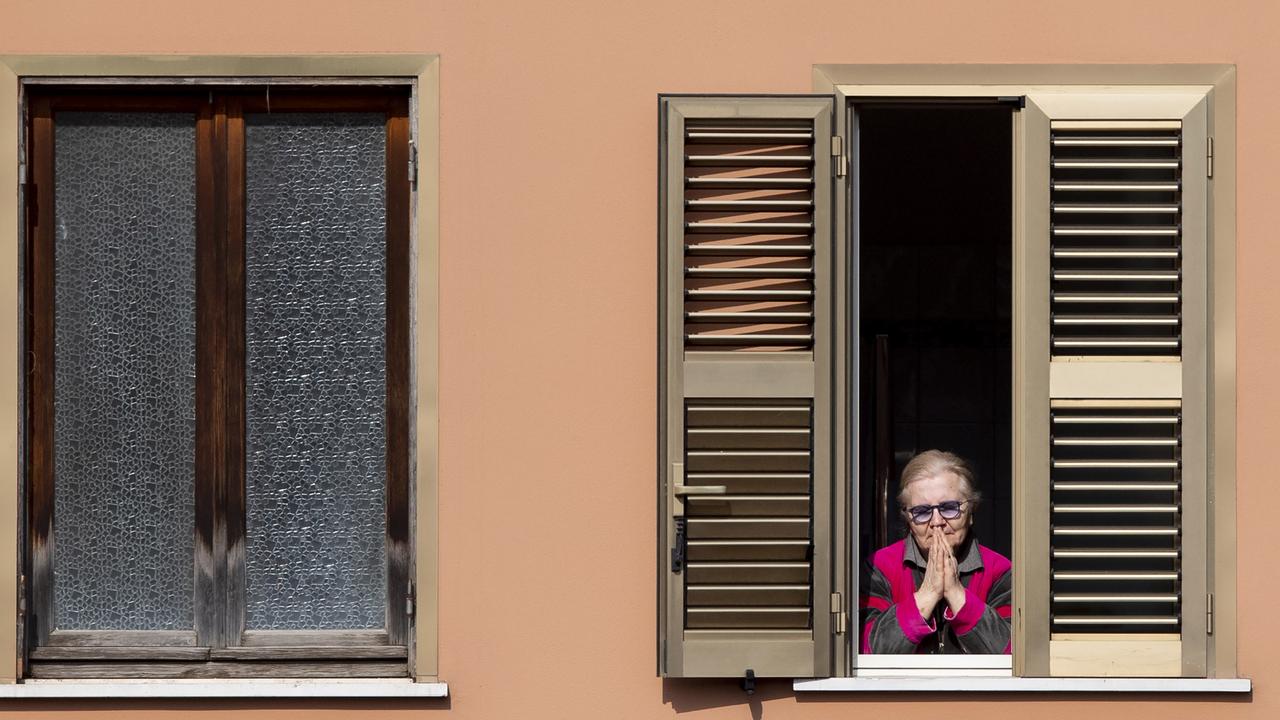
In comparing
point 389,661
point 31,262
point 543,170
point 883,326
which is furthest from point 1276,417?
point 31,262

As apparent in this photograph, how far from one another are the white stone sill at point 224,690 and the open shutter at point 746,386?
825mm

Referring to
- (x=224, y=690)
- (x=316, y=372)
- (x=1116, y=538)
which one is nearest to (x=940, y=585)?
(x=1116, y=538)

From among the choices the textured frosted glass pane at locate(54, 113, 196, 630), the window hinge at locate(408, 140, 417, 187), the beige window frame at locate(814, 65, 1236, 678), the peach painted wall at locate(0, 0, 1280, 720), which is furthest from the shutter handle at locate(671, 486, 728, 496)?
the textured frosted glass pane at locate(54, 113, 196, 630)

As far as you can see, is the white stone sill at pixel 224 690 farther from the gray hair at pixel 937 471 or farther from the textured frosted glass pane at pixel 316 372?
the gray hair at pixel 937 471

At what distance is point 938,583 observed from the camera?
539cm

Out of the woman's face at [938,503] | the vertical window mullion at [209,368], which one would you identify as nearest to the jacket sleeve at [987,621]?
the woman's face at [938,503]

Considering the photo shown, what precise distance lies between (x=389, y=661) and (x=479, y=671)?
307mm

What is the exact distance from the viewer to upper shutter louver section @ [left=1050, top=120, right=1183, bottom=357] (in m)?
5.04

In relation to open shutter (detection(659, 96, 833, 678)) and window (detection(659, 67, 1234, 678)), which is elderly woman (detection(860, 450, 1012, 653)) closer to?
window (detection(659, 67, 1234, 678))

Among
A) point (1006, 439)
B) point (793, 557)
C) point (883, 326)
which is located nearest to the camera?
point (793, 557)

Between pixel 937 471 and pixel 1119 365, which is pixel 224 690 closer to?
pixel 937 471

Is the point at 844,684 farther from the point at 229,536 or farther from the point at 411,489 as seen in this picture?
the point at 229,536

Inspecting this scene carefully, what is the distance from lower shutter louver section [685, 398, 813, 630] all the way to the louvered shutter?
2.50ft

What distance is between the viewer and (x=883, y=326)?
19.7ft
